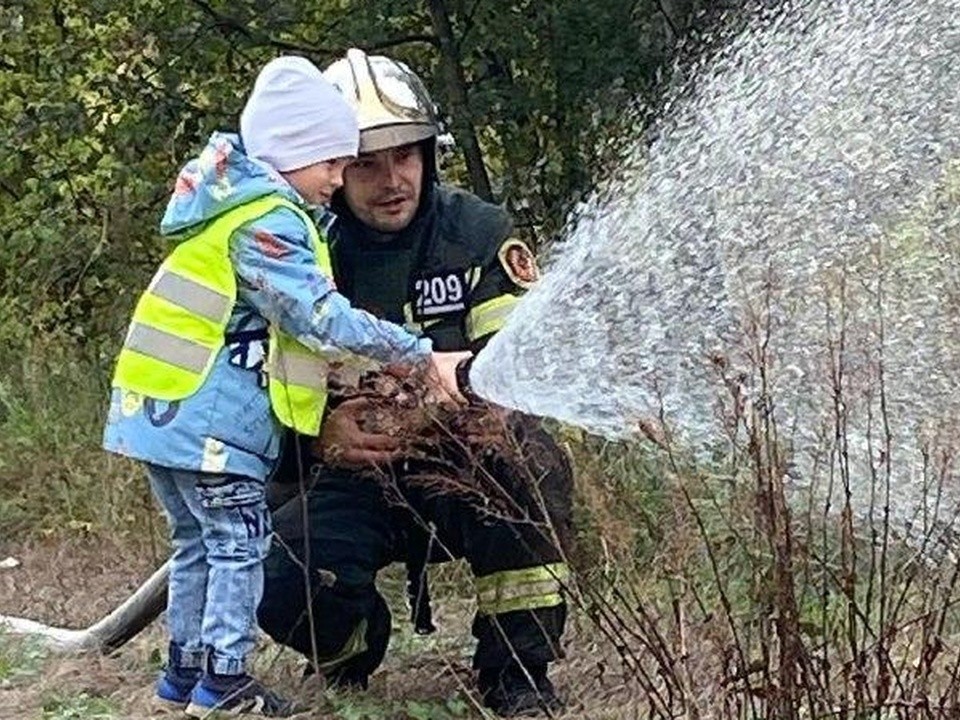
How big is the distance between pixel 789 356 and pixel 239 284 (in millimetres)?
1539

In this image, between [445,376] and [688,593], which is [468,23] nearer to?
[445,376]

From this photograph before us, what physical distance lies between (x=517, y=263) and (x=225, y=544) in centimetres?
92

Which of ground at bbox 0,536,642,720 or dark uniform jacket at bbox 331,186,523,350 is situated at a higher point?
dark uniform jacket at bbox 331,186,523,350

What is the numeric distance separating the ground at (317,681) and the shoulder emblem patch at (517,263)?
0.87 metres

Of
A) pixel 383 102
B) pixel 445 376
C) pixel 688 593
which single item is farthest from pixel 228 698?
pixel 383 102

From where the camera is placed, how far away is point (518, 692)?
514 centimetres

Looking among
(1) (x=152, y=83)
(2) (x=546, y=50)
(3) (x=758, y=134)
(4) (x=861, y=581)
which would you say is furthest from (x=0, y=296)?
(4) (x=861, y=581)

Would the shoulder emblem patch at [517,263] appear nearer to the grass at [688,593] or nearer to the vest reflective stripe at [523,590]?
the grass at [688,593]

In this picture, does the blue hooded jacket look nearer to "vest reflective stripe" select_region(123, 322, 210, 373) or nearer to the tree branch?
"vest reflective stripe" select_region(123, 322, 210, 373)

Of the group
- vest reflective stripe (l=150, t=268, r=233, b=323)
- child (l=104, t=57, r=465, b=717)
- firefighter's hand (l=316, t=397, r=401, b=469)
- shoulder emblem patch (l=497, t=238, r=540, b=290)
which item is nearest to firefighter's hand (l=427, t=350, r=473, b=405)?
child (l=104, t=57, r=465, b=717)

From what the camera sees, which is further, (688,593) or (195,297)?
(195,297)

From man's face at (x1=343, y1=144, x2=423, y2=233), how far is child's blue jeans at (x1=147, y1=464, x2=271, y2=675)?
67 cm

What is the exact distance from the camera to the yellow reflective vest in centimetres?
490

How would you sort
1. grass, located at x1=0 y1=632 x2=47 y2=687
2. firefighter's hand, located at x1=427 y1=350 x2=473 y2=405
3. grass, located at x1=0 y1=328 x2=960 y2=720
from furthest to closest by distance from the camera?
grass, located at x1=0 y1=632 x2=47 y2=687
firefighter's hand, located at x1=427 y1=350 x2=473 y2=405
grass, located at x1=0 y1=328 x2=960 y2=720
